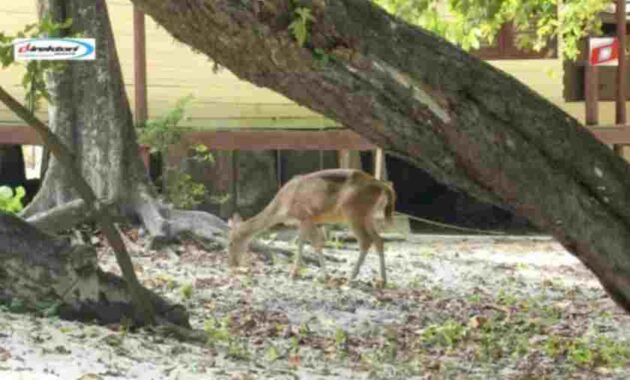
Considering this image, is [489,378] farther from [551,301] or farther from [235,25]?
[551,301]

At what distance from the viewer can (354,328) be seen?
9.66 meters

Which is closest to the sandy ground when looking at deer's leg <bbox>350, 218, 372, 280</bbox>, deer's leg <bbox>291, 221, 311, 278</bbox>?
deer's leg <bbox>291, 221, 311, 278</bbox>

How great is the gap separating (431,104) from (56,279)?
2.58 m

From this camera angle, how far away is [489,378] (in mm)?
7934

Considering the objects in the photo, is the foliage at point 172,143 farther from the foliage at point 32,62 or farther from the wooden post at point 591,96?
the foliage at point 32,62

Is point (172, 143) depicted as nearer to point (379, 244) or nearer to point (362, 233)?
point (362, 233)

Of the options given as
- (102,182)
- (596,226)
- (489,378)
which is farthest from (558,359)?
(102,182)

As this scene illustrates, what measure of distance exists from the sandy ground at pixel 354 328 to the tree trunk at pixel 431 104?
151cm

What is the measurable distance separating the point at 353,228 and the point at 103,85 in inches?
117

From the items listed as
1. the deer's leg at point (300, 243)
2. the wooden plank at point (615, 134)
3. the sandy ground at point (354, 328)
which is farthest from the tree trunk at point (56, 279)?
the wooden plank at point (615, 134)

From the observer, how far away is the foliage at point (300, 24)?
6.14m

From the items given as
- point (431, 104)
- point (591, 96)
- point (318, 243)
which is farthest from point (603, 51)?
point (431, 104)

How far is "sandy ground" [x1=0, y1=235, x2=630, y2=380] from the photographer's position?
22.0 ft

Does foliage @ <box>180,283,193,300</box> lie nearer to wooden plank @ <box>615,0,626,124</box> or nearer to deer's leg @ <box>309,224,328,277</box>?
deer's leg @ <box>309,224,328,277</box>
